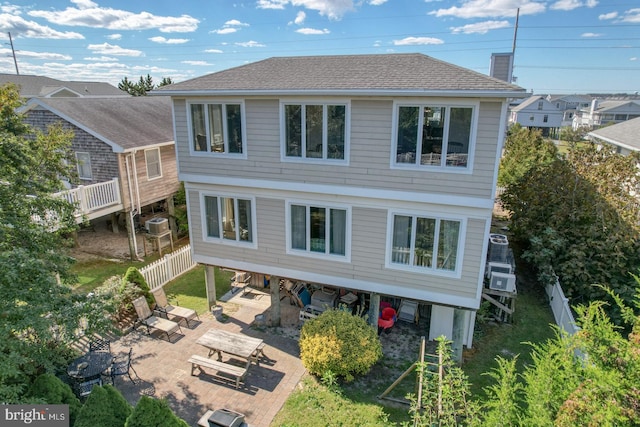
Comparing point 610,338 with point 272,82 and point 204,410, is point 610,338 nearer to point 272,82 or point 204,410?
point 204,410

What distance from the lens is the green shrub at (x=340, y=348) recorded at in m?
10.4

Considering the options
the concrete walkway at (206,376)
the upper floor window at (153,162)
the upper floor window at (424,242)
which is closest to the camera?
the concrete walkway at (206,376)

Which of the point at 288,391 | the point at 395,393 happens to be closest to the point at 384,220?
the point at 395,393

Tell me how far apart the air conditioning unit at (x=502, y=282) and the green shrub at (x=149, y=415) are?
33.6 ft

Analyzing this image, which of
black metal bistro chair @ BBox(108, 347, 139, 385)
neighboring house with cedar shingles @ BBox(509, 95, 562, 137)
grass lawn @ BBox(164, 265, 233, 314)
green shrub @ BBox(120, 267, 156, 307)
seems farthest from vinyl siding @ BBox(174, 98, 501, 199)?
neighboring house with cedar shingles @ BBox(509, 95, 562, 137)

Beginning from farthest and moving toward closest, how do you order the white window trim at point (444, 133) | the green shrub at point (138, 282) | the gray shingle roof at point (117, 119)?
the gray shingle roof at point (117, 119) < the green shrub at point (138, 282) < the white window trim at point (444, 133)

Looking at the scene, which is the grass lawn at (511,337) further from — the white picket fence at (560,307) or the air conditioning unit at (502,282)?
the air conditioning unit at (502,282)

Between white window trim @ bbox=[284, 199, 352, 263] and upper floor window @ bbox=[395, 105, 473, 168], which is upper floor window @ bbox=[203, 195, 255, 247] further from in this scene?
upper floor window @ bbox=[395, 105, 473, 168]

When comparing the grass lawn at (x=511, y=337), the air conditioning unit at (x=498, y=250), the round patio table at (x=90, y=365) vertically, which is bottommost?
the grass lawn at (x=511, y=337)

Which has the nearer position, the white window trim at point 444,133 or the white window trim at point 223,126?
the white window trim at point 444,133

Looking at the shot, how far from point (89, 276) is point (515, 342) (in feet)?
56.1

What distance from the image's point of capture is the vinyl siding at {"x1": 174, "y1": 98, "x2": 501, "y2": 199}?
9383 mm

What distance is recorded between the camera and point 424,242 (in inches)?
416

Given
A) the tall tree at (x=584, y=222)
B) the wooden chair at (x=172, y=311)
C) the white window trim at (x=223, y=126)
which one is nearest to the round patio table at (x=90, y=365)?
the wooden chair at (x=172, y=311)
